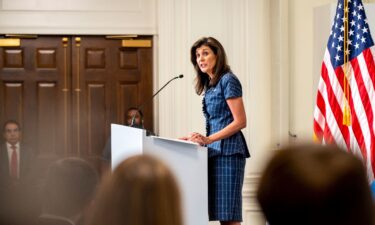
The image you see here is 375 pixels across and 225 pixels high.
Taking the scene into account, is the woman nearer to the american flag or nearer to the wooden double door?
the american flag

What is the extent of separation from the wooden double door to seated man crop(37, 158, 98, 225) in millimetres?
4358

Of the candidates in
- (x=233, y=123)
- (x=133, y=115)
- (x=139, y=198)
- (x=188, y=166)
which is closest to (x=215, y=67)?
(x=233, y=123)

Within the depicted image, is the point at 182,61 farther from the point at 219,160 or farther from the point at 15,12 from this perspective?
the point at 219,160

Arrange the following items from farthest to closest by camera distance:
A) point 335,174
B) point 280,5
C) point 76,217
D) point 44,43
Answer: point 44,43 < point 280,5 < point 76,217 < point 335,174

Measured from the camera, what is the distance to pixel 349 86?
5184 mm

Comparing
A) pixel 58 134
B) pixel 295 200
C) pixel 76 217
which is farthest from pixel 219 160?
pixel 58 134

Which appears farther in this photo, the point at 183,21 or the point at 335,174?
the point at 183,21

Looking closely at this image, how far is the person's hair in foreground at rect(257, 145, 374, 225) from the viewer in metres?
1.07

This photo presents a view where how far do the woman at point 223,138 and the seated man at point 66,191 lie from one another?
1.16 m

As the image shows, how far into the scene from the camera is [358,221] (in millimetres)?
1083

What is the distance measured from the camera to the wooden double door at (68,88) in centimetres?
708

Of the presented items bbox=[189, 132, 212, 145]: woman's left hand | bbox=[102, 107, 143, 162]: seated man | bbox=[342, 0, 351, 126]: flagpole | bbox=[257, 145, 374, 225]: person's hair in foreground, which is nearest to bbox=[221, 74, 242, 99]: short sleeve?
bbox=[189, 132, 212, 145]: woman's left hand

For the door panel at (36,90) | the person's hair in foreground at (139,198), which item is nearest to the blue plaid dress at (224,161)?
the person's hair in foreground at (139,198)

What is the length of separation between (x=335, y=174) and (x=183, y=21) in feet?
19.1
